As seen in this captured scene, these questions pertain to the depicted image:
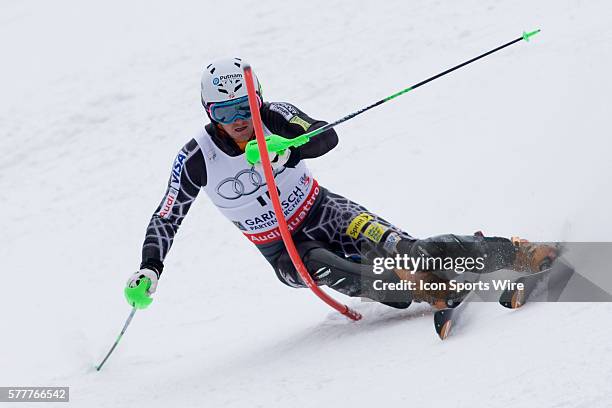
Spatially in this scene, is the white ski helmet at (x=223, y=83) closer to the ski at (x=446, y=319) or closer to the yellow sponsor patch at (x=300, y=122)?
the yellow sponsor patch at (x=300, y=122)

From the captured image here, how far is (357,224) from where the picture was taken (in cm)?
567

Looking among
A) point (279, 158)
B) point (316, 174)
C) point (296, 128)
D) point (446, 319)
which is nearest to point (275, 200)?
point (279, 158)

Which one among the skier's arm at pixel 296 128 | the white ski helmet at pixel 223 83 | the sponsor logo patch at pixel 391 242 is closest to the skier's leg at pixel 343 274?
the sponsor logo patch at pixel 391 242

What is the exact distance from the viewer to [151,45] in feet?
43.1

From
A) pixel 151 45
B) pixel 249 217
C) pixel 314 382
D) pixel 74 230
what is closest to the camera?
pixel 314 382

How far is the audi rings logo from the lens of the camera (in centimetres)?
555

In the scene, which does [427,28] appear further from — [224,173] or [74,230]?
[224,173]

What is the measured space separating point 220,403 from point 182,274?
3689 mm

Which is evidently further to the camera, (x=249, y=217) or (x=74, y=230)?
(x=74, y=230)

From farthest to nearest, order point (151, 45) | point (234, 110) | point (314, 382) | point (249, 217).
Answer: point (151, 45) → point (249, 217) → point (234, 110) → point (314, 382)

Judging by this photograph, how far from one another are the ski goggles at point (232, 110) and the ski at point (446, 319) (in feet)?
5.40

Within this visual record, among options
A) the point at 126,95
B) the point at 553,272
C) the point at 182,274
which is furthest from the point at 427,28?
the point at 553,272

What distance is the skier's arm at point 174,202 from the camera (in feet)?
18.2

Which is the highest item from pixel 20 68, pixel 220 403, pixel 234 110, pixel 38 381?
pixel 234 110
